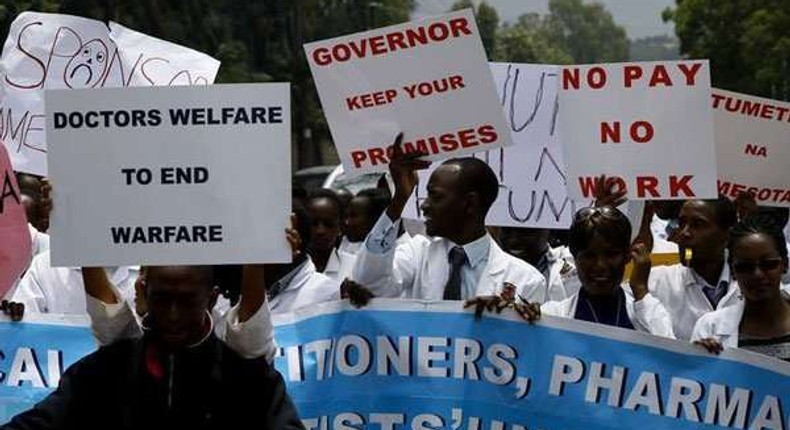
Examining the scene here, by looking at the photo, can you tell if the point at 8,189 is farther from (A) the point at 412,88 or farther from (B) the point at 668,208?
(B) the point at 668,208

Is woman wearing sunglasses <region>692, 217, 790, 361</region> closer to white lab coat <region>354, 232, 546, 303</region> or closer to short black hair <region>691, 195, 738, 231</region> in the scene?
white lab coat <region>354, 232, 546, 303</region>

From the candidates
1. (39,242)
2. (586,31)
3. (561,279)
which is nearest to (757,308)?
(561,279)

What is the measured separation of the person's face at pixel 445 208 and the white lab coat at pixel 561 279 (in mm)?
776

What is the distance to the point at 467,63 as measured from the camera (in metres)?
6.36

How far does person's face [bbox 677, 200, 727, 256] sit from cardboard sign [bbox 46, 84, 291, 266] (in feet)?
9.15

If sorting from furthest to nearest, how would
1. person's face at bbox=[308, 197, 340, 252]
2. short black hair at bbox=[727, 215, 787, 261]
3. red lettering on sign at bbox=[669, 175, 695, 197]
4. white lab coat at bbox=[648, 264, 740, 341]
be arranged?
person's face at bbox=[308, 197, 340, 252] → white lab coat at bbox=[648, 264, 740, 341] → red lettering on sign at bbox=[669, 175, 695, 197] → short black hair at bbox=[727, 215, 787, 261]

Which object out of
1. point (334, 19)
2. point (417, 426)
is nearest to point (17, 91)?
point (417, 426)

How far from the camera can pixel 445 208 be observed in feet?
19.7

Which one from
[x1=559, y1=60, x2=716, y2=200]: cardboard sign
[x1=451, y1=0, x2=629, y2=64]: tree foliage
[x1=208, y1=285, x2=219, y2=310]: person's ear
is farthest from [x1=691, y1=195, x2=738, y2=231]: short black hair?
[x1=451, y1=0, x2=629, y2=64]: tree foliage

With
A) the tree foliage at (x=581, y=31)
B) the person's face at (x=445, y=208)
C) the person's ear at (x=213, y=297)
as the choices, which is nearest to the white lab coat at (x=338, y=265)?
the person's face at (x=445, y=208)

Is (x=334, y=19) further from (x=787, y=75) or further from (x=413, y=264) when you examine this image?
(x=413, y=264)

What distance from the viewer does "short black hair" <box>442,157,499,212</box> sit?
607 cm

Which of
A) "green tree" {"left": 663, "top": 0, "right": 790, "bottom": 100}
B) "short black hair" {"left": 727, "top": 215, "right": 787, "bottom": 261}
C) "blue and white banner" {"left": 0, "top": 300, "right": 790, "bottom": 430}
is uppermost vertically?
"green tree" {"left": 663, "top": 0, "right": 790, "bottom": 100}

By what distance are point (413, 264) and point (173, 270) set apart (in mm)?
1916
